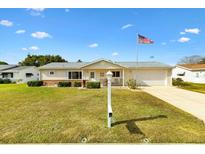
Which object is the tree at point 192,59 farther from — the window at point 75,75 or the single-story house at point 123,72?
the window at point 75,75

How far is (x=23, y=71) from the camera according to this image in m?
36.4

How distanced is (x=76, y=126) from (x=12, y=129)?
1933mm

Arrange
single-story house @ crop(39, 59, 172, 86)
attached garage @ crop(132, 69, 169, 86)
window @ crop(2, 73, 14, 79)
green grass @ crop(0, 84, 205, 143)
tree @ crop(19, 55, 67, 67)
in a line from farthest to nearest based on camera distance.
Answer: tree @ crop(19, 55, 67, 67), window @ crop(2, 73, 14, 79), attached garage @ crop(132, 69, 169, 86), single-story house @ crop(39, 59, 172, 86), green grass @ crop(0, 84, 205, 143)

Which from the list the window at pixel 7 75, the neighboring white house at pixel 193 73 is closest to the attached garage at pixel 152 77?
the neighboring white house at pixel 193 73

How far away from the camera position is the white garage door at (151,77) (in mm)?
24203

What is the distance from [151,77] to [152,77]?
0.41 ft

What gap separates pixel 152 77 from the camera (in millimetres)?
24281

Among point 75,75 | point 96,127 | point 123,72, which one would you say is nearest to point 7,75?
point 75,75

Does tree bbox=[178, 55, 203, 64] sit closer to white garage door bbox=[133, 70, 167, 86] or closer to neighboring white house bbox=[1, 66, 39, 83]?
white garage door bbox=[133, 70, 167, 86]

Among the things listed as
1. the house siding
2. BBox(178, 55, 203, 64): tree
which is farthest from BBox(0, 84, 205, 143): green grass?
BBox(178, 55, 203, 64): tree

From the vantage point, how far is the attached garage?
2419 centimetres

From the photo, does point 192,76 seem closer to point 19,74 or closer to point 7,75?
point 19,74
